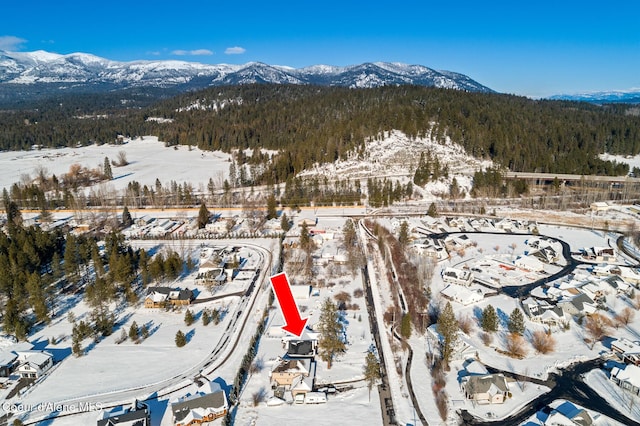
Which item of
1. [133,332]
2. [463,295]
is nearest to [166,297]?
[133,332]

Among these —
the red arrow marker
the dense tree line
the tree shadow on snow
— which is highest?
the red arrow marker

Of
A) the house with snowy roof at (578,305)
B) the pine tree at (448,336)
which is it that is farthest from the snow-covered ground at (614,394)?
the pine tree at (448,336)

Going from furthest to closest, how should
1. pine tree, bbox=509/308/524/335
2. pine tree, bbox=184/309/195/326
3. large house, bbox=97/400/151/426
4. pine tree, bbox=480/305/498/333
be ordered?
pine tree, bbox=184/309/195/326, pine tree, bbox=480/305/498/333, pine tree, bbox=509/308/524/335, large house, bbox=97/400/151/426

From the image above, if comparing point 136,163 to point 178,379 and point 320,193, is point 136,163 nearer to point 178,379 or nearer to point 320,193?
point 320,193

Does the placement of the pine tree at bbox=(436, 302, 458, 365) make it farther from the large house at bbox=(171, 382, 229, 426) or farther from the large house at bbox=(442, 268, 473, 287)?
the large house at bbox=(171, 382, 229, 426)

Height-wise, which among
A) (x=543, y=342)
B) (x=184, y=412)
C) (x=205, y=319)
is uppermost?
(x=205, y=319)

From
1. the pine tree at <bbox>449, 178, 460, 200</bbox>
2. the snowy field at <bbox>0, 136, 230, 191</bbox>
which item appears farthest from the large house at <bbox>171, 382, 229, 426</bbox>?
the snowy field at <bbox>0, 136, 230, 191</bbox>
